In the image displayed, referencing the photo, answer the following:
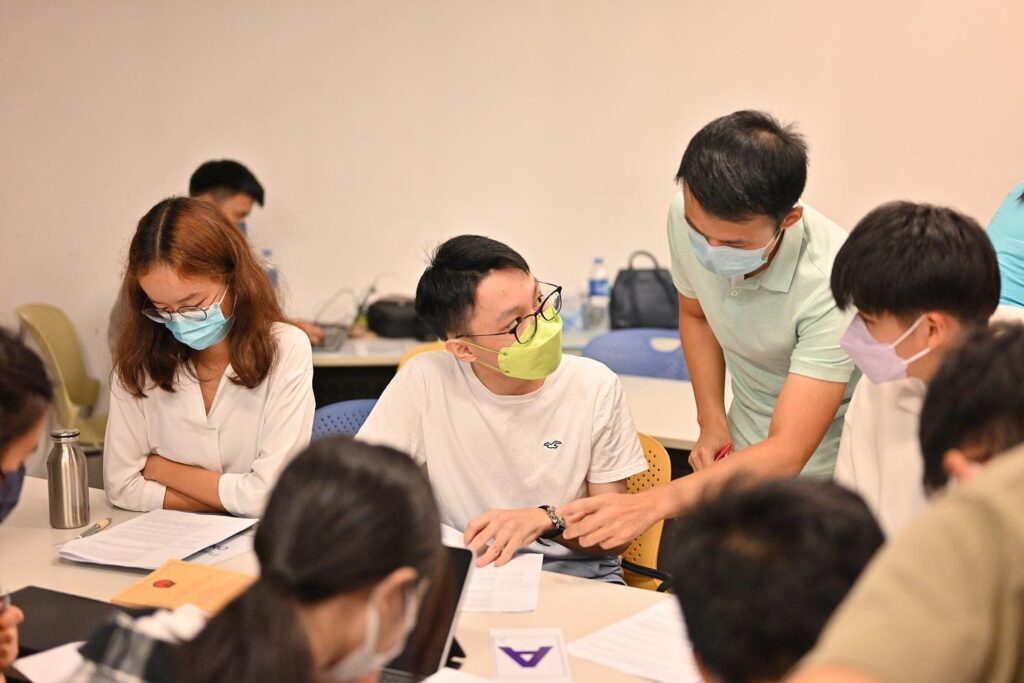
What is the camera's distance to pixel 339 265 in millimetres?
4895

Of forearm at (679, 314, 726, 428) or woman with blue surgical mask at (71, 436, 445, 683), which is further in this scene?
forearm at (679, 314, 726, 428)

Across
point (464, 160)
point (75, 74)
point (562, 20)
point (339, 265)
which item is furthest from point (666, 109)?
point (75, 74)

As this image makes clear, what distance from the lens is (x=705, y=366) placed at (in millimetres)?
2531

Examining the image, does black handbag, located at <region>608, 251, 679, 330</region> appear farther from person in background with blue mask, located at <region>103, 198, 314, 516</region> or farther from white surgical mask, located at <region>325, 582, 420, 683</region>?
white surgical mask, located at <region>325, 582, 420, 683</region>

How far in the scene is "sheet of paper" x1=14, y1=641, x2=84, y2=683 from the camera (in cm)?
151

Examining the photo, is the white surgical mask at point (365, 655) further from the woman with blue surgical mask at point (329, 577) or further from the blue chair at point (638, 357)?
the blue chair at point (638, 357)

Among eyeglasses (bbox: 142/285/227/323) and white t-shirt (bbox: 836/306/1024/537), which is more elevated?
eyeglasses (bbox: 142/285/227/323)

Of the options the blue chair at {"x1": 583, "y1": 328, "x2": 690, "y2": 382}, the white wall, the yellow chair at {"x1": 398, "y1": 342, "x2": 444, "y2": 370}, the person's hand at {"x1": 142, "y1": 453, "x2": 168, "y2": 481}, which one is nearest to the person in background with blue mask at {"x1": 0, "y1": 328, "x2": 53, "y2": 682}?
the person's hand at {"x1": 142, "y1": 453, "x2": 168, "y2": 481}

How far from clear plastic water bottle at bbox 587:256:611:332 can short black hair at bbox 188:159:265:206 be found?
5.35ft

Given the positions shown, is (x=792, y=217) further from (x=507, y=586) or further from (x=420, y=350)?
(x=420, y=350)

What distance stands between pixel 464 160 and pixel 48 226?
2068 mm

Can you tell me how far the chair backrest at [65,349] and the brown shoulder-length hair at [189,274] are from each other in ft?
7.31

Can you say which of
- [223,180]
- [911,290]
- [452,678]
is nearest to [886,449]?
[911,290]

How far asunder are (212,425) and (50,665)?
0.83 metres
